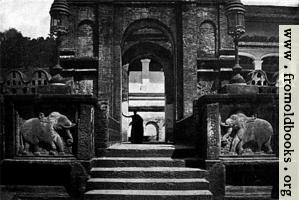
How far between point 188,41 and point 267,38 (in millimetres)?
11976

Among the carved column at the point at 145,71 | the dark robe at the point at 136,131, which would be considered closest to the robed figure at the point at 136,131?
the dark robe at the point at 136,131

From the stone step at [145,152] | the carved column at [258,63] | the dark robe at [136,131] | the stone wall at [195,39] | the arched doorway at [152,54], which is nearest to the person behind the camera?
the stone step at [145,152]

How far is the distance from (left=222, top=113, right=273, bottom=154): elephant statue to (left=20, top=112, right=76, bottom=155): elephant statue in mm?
3244

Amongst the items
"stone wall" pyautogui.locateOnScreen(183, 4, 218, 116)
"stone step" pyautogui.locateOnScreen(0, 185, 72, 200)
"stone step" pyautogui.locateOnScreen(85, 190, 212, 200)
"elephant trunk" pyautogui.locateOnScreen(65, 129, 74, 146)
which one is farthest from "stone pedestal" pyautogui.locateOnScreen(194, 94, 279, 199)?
"stone wall" pyautogui.locateOnScreen(183, 4, 218, 116)

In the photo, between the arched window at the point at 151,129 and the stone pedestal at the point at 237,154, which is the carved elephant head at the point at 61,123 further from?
the arched window at the point at 151,129

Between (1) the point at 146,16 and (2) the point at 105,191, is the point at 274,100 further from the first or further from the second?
(1) the point at 146,16

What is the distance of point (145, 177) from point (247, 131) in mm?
2267

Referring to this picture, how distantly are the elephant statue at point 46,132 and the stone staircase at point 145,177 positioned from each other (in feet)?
2.88

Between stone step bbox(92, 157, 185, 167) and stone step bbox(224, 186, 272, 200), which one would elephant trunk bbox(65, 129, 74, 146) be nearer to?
stone step bbox(92, 157, 185, 167)

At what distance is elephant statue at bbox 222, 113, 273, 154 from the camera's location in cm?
721

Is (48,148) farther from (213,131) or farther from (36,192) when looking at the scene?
(213,131)

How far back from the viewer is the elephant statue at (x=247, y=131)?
23.7 ft

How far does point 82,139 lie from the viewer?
730 centimetres

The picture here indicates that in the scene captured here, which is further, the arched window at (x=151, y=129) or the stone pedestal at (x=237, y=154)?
the arched window at (x=151, y=129)
